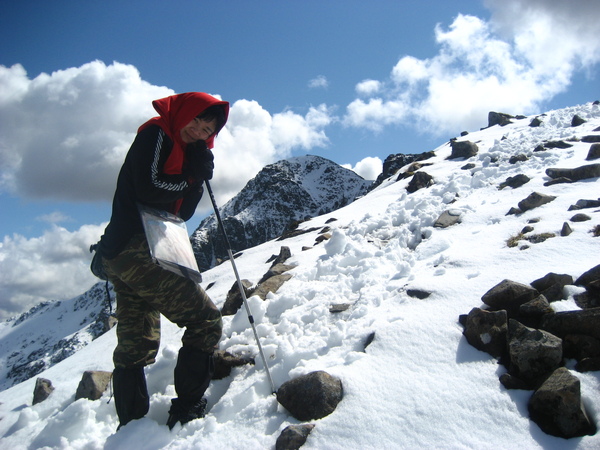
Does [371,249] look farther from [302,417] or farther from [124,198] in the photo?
[124,198]

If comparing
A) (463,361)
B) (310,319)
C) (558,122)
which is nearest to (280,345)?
(310,319)

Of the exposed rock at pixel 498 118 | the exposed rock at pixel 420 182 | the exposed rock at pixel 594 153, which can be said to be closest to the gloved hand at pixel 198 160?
the exposed rock at pixel 420 182

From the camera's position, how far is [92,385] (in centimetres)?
511

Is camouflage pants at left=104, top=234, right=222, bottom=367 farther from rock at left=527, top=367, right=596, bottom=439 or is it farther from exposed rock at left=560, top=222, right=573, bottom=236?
exposed rock at left=560, top=222, right=573, bottom=236

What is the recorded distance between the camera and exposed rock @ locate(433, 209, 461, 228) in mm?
7727

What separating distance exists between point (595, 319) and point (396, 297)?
7.20 feet

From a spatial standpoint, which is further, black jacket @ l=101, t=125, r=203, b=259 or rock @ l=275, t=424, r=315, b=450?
black jacket @ l=101, t=125, r=203, b=259

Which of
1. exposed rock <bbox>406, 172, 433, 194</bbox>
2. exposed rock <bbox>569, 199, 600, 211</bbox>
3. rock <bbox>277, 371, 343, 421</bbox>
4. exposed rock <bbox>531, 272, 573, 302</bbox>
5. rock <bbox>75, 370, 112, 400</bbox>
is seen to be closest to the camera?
rock <bbox>277, 371, 343, 421</bbox>

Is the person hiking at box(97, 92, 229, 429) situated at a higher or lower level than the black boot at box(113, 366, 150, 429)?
higher

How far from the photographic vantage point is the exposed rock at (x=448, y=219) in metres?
7.73

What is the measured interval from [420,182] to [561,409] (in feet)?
36.7

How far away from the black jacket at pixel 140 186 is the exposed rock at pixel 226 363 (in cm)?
190

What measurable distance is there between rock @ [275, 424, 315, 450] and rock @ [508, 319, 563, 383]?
6.13 ft

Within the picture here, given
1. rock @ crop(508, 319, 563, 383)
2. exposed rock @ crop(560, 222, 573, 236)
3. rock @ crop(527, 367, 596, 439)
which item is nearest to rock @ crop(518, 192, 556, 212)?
exposed rock @ crop(560, 222, 573, 236)
